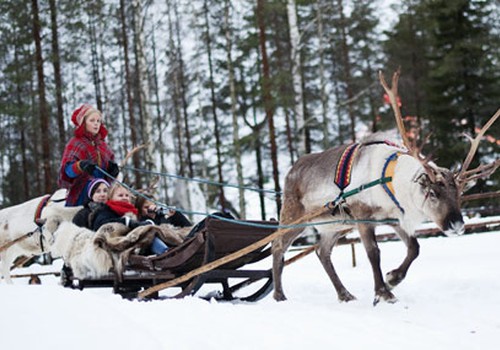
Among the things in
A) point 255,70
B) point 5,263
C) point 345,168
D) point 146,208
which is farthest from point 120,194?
point 255,70

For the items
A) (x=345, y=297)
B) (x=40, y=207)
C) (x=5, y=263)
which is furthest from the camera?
(x=5, y=263)

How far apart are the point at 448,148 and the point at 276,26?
1102 cm

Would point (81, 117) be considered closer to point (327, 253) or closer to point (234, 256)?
point (234, 256)

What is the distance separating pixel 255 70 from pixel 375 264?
72.5ft

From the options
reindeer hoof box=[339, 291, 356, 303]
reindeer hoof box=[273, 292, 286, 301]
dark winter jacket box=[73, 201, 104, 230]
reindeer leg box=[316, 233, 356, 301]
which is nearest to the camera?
reindeer hoof box=[339, 291, 356, 303]

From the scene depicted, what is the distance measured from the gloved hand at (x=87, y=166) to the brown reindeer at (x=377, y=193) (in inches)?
84.8

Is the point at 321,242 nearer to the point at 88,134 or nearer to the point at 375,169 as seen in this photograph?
the point at 375,169

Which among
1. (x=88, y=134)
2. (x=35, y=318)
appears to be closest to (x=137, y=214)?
(x=88, y=134)

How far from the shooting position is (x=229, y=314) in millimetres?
3611

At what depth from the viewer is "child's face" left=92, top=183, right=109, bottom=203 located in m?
6.22

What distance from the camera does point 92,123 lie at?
663 centimetres

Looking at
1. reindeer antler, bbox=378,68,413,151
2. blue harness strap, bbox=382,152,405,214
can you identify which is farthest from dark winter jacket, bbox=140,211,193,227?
reindeer antler, bbox=378,68,413,151

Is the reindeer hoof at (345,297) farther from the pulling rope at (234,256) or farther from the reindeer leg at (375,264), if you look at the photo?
the pulling rope at (234,256)

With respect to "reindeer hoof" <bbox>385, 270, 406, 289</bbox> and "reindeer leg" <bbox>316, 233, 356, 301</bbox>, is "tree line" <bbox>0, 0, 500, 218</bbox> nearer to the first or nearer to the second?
"reindeer leg" <bbox>316, 233, 356, 301</bbox>
